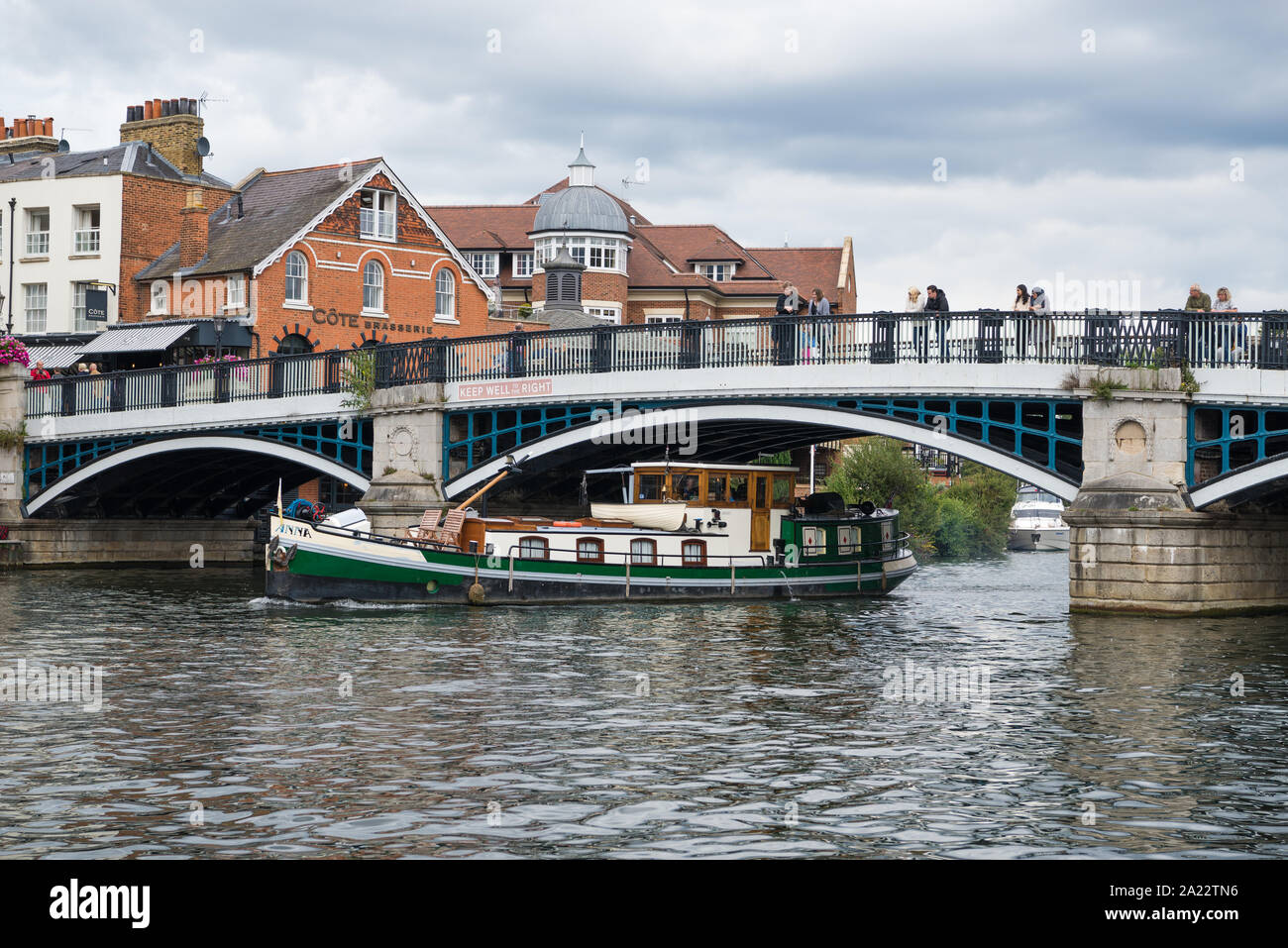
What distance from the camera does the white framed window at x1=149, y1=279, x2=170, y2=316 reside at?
60.6m

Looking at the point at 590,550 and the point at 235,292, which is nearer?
the point at 590,550

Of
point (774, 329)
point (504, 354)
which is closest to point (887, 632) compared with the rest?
point (774, 329)

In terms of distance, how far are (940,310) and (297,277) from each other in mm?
30232

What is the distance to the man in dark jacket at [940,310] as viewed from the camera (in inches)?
1375

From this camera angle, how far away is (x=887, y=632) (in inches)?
1256

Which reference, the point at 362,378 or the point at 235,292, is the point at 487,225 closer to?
the point at 235,292

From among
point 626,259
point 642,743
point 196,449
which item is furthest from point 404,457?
point 626,259

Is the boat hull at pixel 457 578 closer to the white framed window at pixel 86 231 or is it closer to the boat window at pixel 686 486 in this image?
the boat window at pixel 686 486

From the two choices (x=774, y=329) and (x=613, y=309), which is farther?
(x=613, y=309)

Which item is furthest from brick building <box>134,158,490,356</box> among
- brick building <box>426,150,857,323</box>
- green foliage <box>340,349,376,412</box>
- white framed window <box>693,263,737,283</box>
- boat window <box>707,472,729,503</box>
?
boat window <box>707,472,729,503</box>

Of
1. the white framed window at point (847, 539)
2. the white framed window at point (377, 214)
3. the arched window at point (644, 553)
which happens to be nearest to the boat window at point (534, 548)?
the arched window at point (644, 553)

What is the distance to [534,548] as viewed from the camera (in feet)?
124
